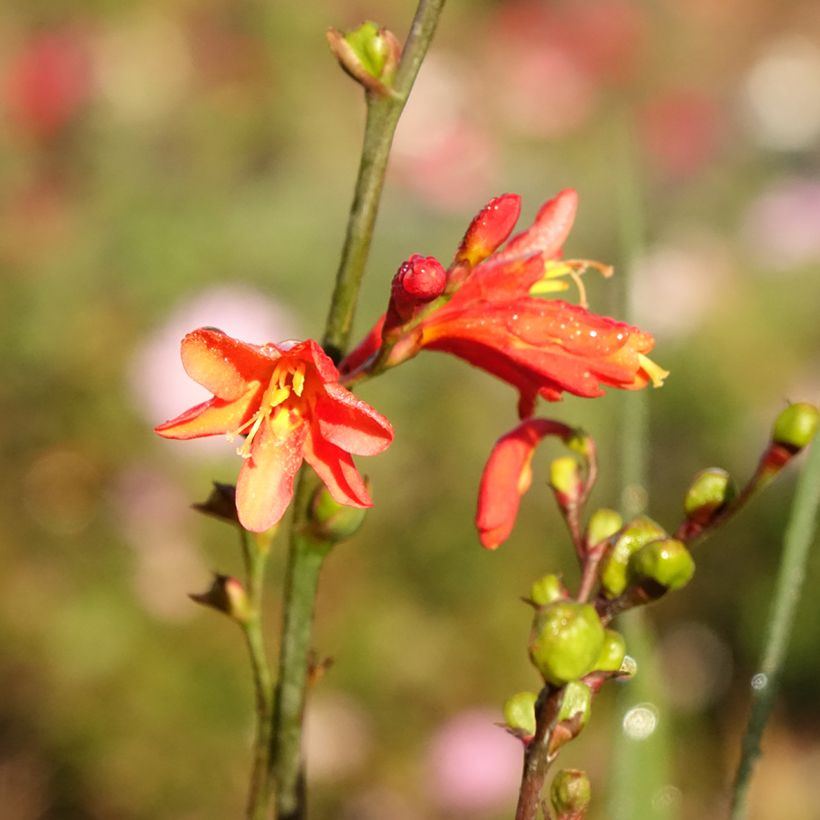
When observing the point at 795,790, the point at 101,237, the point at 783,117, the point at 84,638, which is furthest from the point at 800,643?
the point at 783,117

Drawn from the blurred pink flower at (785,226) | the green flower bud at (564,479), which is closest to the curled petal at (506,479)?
the green flower bud at (564,479)

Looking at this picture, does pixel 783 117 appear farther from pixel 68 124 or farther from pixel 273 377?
pixel 273 377

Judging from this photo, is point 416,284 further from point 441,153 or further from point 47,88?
point 47,88

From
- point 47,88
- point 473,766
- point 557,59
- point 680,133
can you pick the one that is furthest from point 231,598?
point 557,59

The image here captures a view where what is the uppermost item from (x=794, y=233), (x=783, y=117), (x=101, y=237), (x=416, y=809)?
(x=783, y=117)

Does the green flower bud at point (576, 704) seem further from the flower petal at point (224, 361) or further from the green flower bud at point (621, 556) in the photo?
the flower petal at point (224, 361)

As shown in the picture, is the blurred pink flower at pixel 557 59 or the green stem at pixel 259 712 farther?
the blurred pink flower at pixel 557 59

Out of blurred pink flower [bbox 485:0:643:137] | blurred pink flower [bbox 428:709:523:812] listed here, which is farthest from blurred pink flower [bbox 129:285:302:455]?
blurred pink flower [bbox 485:0:643:137]
